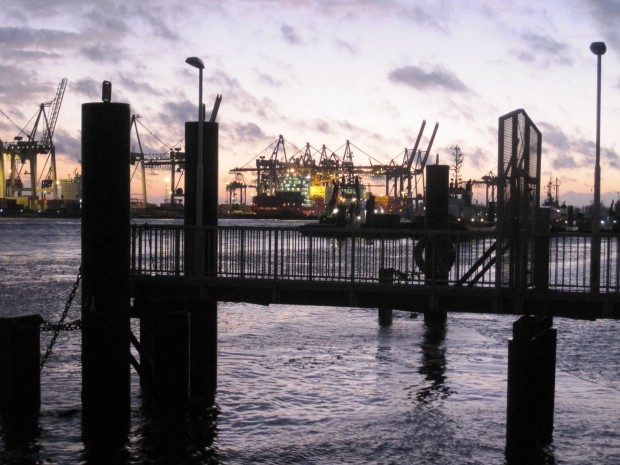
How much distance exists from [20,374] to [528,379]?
27.3 feet

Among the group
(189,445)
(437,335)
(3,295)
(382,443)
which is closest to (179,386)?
(189,445)

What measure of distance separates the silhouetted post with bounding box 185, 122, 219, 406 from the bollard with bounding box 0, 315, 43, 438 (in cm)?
300

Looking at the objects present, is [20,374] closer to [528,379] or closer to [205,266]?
[205,266]

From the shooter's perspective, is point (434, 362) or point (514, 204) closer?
point (514, 204)

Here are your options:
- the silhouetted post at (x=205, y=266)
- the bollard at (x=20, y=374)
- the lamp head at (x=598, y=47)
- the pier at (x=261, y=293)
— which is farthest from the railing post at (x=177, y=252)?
the lamp head at (x=598, y=47)

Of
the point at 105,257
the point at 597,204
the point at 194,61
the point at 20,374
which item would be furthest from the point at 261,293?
the point at 597,204

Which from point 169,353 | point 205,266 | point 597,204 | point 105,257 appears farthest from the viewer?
point 205,266

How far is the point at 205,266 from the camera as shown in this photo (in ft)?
57.6

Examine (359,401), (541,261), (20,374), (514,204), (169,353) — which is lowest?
(359,401)

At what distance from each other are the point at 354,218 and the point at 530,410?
95.4 meters

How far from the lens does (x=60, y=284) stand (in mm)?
49625

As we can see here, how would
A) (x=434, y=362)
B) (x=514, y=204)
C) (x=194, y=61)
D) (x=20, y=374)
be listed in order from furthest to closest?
1. (x=434, y=362)
2. (x=194, y=61)
3. (x=20, y=374)
4. (x=514, y=204)

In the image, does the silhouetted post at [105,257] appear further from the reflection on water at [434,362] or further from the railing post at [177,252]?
the reflection on water at [434,362]

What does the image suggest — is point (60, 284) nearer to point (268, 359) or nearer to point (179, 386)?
point (268, 359)
